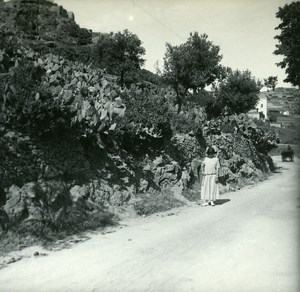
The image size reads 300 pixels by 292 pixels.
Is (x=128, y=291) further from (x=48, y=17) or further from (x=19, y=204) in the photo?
(x=48, y=17)

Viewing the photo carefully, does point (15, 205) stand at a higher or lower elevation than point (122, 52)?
lower

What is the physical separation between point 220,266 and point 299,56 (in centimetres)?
1861

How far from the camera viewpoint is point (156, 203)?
9.90 meters

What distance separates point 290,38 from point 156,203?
1563 cm

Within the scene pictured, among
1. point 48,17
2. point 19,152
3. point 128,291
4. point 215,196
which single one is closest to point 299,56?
point 215,196

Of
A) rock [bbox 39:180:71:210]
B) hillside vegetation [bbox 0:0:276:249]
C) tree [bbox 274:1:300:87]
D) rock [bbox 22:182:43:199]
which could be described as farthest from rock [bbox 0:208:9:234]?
tree [bbox 274:1:300:87]

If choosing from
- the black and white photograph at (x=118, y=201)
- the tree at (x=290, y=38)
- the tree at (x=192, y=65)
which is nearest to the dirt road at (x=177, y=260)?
the black and white photograph at (x=118, y=201)

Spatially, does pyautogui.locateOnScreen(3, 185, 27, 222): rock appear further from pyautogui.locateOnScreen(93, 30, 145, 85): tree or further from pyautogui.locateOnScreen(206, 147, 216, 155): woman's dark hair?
pyautogui.locateOnScreen(93, 30, 145, 85): tree

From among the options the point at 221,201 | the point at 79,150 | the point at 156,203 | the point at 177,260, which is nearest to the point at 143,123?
the point at 156,203

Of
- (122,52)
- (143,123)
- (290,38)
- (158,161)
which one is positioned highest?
(122,52)

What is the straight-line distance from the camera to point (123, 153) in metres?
10.6

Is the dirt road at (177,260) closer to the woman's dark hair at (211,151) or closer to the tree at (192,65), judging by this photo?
the woman's dark hair at (211,151)

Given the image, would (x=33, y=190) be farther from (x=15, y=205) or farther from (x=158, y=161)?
(x=158, y=161)

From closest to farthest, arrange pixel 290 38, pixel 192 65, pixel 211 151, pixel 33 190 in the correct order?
1. pixel 33 190
2. pixel 211 151
3. pixel 290 38
4. pixel 192 65
